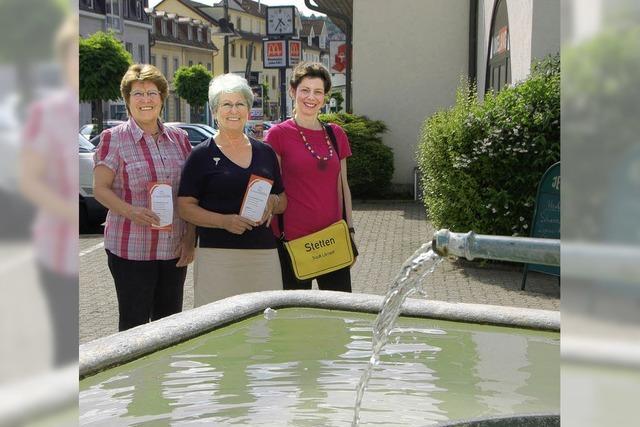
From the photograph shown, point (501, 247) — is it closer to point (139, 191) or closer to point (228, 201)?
point (139, 191)

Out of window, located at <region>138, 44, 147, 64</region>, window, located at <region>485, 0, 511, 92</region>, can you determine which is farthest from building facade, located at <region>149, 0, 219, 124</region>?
window, located at <region>485, 0, 511, 92</region>

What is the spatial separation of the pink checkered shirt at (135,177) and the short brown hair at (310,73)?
33.0 inches

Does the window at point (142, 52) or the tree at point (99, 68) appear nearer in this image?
the tree at point (99, 68)

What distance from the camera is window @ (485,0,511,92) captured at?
14.2 m

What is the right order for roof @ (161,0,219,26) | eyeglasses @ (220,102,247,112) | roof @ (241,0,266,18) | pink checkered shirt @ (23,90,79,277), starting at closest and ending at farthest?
pink checkered shirt @ (23,90,79,277)
eyeglasses @ (220,102,247,112)
roof @ (161,0,219,26)
roof @ (241,0,266,18)

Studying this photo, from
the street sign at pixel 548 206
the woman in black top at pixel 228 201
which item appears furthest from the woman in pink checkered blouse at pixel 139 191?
the street sign at pixel 548 206

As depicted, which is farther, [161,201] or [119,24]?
[119,24]

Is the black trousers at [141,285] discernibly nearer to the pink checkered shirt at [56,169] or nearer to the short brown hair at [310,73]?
the short brown hair at [310,73]

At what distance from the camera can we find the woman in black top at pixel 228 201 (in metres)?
4.74

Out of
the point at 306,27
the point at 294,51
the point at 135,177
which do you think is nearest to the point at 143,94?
the point at 135,177

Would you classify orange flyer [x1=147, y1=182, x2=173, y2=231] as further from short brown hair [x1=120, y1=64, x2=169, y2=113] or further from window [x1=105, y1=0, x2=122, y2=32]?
window [x1=105, y1=0, x2=122, y2=32]

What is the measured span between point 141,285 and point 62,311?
170 inches

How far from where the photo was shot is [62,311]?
442mm

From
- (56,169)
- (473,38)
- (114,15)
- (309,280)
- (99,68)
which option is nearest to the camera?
(56,169)
